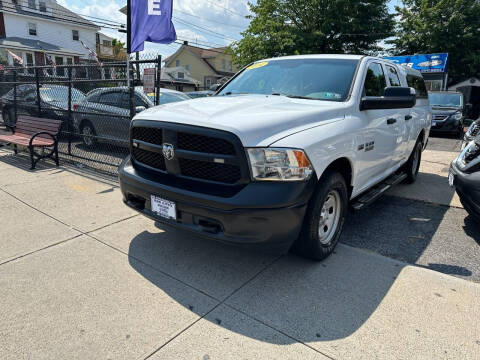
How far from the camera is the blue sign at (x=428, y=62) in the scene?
67.3 ft

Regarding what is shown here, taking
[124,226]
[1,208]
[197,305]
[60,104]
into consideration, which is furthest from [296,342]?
[60,104]

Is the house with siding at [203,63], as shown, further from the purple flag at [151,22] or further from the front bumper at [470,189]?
the front bumper at [470,189]

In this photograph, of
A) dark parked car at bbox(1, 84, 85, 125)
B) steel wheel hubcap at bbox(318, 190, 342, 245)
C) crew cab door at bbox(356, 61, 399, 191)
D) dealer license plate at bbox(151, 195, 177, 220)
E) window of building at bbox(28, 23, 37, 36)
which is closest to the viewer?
dealer license plate at bbox(151, 195, 177, 220)

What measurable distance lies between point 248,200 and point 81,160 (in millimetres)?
5515

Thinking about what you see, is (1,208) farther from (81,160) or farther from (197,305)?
(197,305)

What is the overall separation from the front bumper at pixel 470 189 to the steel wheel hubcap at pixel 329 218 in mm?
1568

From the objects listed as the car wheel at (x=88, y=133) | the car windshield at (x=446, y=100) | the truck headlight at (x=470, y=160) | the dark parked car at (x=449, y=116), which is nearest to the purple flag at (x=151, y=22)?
the car wheel at (x=88, y=133)

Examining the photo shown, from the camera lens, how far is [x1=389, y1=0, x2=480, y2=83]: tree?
2588 centimetres

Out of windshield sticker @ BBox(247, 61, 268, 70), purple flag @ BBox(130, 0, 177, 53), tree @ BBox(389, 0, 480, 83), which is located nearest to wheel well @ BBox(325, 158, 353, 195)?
windshield sticker @ BBox(247, 61, 268, 70)

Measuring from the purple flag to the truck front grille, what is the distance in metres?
3.73

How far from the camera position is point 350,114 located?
3.46 meters

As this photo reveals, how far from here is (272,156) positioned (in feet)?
8.62

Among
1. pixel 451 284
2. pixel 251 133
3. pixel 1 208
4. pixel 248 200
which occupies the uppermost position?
pixel 251 133

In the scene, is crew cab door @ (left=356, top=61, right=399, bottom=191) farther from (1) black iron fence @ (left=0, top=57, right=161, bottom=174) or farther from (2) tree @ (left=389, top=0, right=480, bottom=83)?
(2) tree @ (left=389, top=0, right=480, bottom=83)
